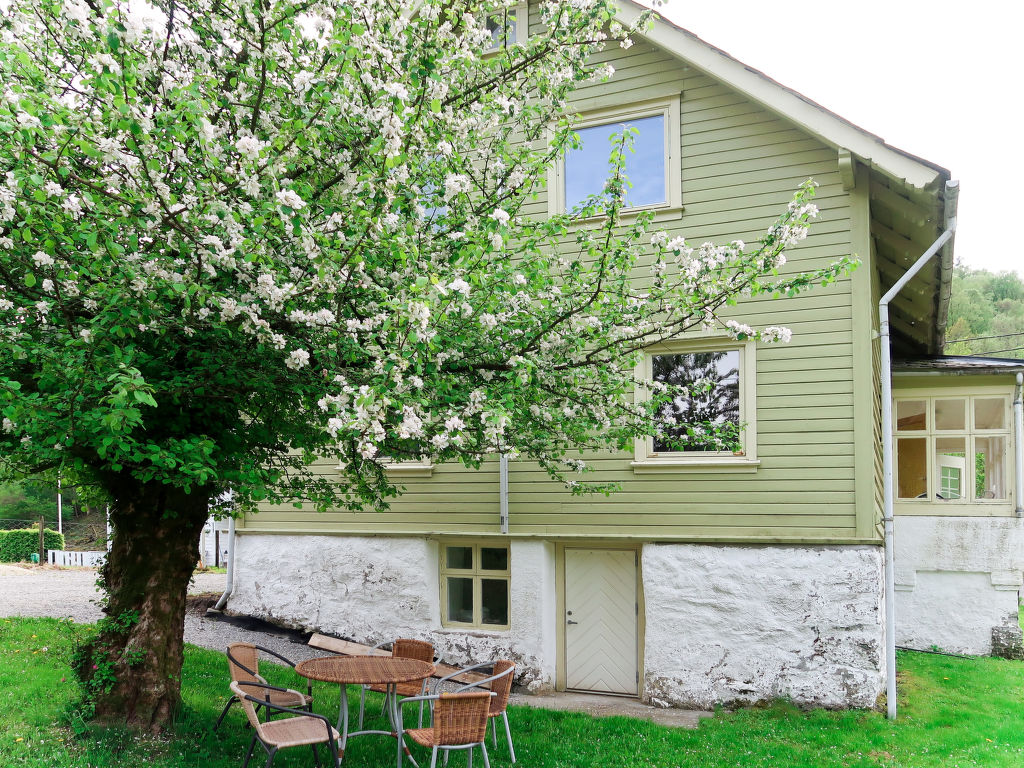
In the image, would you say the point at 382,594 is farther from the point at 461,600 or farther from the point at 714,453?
the point at 714,453

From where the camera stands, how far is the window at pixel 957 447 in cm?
1209

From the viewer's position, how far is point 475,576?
10742 mm

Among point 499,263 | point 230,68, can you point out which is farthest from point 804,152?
point 230,68

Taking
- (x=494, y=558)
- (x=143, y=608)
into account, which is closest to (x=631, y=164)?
(x=494, y=558)

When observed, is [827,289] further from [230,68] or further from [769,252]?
[230,68]

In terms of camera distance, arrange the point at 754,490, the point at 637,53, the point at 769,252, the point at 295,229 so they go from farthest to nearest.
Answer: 1. the point at 637,53
2. the point at 754,490
3. the point at 769,252
4. the point at 295,229

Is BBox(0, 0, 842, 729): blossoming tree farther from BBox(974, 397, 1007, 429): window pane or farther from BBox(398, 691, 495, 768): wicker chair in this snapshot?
BBox(974, 397, 1007, 429): window pane

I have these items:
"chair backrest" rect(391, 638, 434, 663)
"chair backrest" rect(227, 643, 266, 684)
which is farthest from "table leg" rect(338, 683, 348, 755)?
"chair backrest" rect(391, 638, 434, 663)

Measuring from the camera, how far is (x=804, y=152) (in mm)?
9328

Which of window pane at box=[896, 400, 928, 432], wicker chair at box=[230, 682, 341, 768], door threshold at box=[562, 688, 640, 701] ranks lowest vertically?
door threshold at box=[562, 688, 640, 701]

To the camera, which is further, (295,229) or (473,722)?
(473,722)

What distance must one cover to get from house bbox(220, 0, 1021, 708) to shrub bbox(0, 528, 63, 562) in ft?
59.3

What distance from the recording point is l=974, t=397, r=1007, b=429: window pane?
12.2 metres

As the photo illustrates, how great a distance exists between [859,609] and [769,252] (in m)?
4.90
